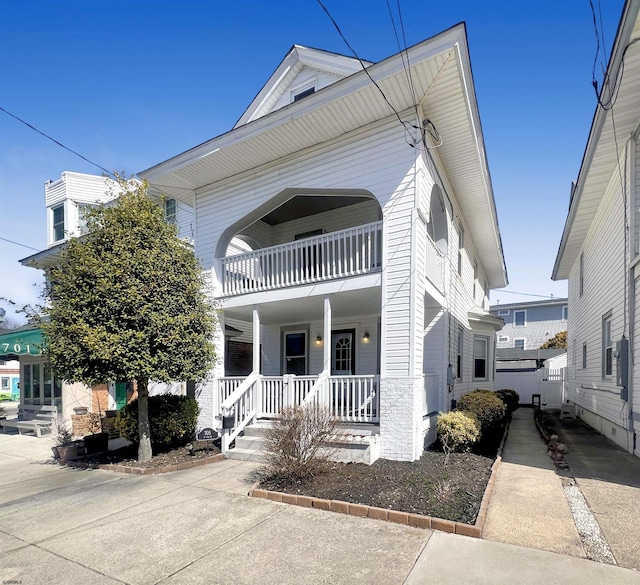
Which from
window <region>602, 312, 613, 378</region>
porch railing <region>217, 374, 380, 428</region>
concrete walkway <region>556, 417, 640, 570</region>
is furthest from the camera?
window <region>602, 312, 613, 378</region>

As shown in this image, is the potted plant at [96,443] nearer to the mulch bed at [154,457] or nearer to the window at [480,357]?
the mulch bed at [154,457]

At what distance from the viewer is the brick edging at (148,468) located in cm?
746

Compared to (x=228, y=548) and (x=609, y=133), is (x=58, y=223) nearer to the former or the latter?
(x=228, y=548)

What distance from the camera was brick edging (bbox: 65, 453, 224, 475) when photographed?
746 cm

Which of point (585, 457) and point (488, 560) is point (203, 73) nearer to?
point (488, 560)

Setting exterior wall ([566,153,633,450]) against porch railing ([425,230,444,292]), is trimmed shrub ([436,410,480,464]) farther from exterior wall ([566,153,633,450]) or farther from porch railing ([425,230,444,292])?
exterior wall ([566,153,633,450])

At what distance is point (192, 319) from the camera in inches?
324

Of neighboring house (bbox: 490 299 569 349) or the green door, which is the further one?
neighboring house (bbox: 490 299 569 349)

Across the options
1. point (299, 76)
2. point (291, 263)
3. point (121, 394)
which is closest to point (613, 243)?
point (291, 263)

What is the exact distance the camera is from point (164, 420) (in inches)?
345

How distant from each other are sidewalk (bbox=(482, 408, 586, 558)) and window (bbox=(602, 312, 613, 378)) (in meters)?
3.84

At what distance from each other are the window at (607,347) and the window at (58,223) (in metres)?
20.2

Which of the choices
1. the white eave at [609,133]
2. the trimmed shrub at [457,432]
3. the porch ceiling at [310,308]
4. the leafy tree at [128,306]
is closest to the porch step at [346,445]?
the trimmed shrub at [457,432]

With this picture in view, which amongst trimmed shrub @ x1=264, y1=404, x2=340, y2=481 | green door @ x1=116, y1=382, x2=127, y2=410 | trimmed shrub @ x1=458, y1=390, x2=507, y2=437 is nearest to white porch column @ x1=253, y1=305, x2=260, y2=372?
trimmed shrub @ x1=264, y1=404, x2=340, y2=481
